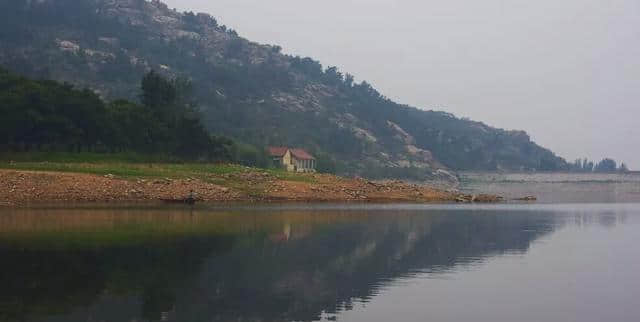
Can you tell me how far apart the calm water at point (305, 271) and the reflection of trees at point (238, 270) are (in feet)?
0.19

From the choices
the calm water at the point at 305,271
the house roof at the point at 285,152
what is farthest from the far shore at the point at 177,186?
the house roof at the point at 285,152

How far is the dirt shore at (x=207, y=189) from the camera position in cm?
6829

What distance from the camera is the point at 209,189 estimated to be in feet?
260

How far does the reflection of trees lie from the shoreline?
28507 millimetres

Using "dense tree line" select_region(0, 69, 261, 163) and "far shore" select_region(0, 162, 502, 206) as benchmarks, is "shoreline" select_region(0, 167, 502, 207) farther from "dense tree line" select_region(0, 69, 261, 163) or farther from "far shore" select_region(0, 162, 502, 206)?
"dense tree line" select_region(0, 69, 261, 163)

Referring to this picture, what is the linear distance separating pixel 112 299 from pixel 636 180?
17885cm

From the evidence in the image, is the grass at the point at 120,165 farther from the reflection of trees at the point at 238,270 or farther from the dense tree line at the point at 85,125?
the reflection of trees at the point at 238,270

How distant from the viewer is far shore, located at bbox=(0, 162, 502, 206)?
68.9 meters

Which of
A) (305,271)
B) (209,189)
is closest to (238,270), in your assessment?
(305,271)

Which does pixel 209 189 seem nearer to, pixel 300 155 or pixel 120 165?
pixel 120 165

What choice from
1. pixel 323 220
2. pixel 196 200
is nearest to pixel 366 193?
pixel 196 200

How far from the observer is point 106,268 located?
27750 millimetres

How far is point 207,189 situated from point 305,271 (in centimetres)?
5197

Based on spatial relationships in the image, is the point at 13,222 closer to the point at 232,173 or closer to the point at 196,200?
the point at 196,200
